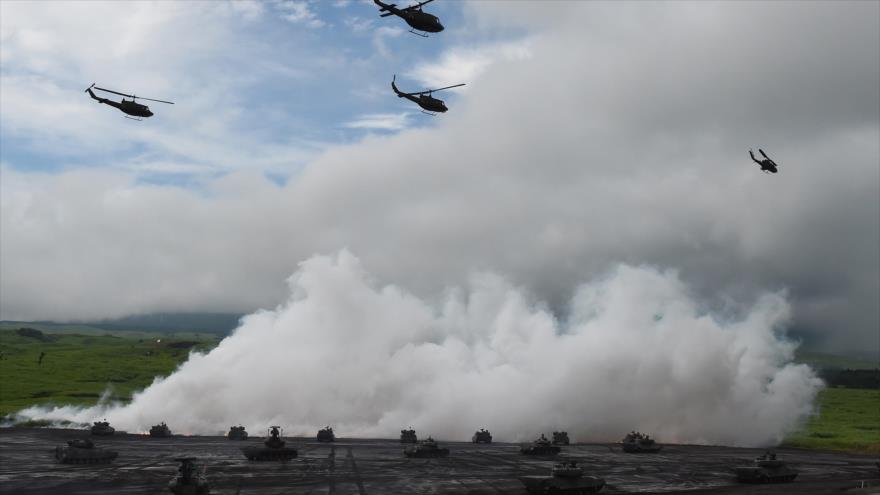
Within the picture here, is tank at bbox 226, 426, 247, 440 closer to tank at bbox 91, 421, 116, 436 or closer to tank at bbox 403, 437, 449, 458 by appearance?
tank at bbox 91, 421, 116, 436

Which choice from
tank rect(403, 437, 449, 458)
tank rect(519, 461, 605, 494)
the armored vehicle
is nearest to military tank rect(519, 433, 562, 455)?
tank rect(403, 437, 449, 458)

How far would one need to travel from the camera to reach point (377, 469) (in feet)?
222

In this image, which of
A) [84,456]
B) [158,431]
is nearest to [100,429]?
[158,431]

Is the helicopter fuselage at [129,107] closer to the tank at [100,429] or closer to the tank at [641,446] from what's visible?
the tank at [100,429]

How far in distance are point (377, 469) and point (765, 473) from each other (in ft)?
117

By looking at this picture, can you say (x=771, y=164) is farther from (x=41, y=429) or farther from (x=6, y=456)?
(x=41, y=429)

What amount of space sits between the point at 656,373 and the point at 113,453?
83.6 meters

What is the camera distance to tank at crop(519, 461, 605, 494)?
5256cm

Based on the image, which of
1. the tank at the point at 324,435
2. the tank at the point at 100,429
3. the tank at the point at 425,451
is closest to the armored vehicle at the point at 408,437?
the tank at the point at 324,435

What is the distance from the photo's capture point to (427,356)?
427 feet

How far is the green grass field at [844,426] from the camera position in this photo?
11344 centimetres

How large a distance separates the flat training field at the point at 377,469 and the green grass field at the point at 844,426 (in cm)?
1657

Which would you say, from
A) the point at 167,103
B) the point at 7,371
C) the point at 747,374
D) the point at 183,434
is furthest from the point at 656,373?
the point at 7,371

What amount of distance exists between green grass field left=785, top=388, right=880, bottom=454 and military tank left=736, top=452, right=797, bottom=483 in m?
51.5
